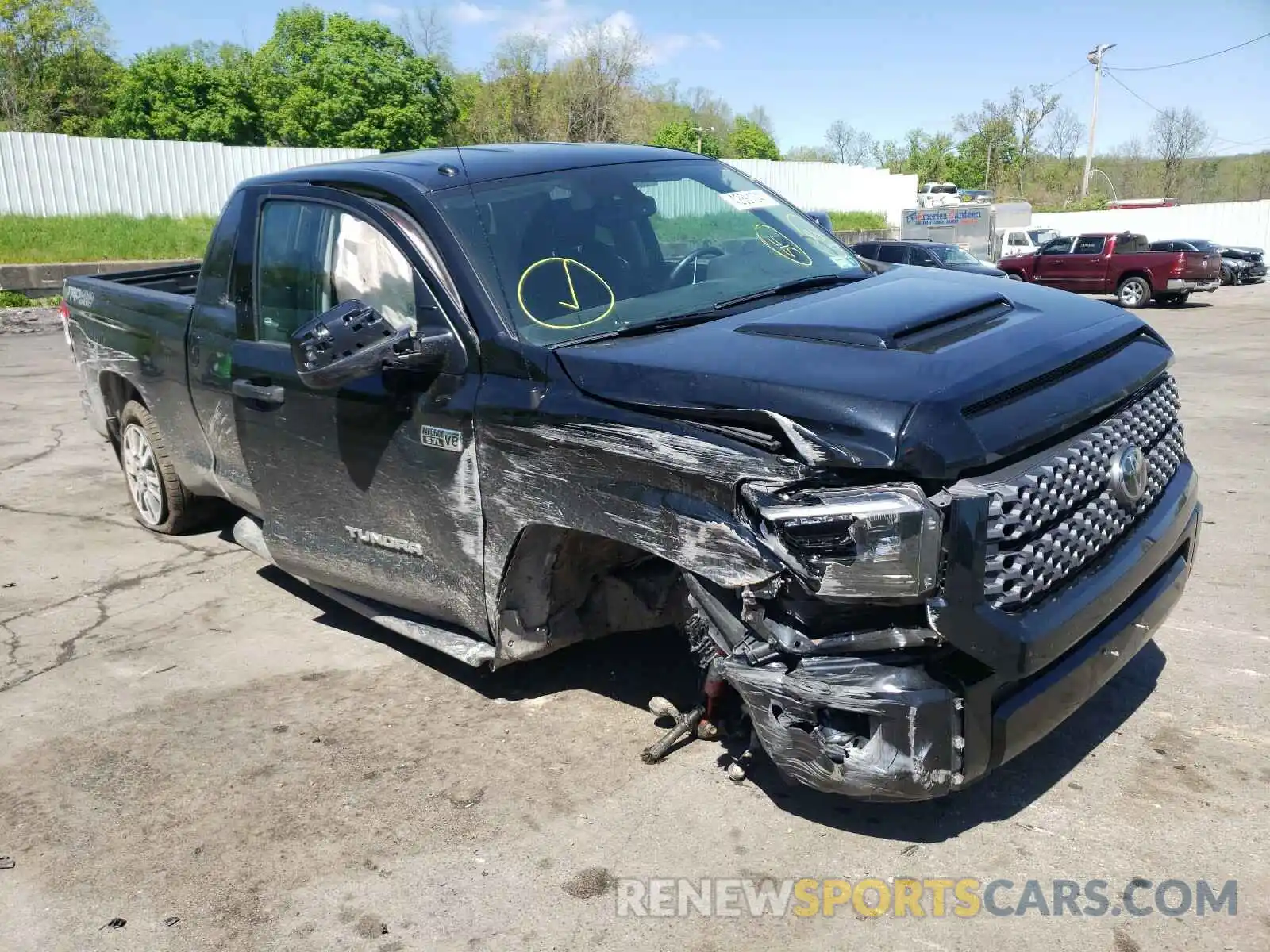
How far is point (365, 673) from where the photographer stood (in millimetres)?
4363

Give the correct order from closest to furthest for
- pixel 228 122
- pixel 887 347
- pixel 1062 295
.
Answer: pixel 887 347 → pixel 1062 295 → pixel 228 122

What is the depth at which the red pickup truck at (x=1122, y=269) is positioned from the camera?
21688 mm

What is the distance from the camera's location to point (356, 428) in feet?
12.5

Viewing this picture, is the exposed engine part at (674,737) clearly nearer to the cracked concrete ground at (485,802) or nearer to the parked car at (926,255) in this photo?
A: the cracked concrete ground at (485,802)

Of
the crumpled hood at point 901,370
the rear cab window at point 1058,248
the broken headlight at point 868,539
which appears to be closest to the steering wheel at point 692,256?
the crumpled hood at point 901,370

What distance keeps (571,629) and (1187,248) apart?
80.2ft

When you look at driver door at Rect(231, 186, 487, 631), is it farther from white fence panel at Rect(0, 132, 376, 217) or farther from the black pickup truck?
white fence panel at Rect(0, 132, 376, 217)

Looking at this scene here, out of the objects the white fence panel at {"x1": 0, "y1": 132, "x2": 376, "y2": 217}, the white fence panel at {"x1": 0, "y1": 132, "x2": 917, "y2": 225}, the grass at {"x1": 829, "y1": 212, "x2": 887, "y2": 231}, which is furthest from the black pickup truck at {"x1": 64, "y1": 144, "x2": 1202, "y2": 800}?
the grass at {"x1": 829, "y1": 212, "x2": 887, "y2": 231}

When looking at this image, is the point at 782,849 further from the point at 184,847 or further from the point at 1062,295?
the point at 1062,295

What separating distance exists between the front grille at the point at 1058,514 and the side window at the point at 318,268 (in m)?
2.07

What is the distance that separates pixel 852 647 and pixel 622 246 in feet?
5.99

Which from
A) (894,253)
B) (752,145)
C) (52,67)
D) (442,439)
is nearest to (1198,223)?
(894,253)

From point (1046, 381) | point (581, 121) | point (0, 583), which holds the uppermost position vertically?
point (581, 121)

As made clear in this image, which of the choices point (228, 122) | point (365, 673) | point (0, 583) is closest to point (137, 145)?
point (0, 583)
